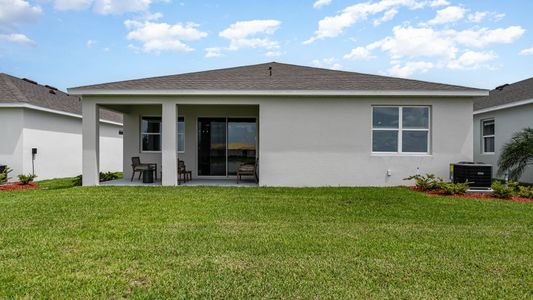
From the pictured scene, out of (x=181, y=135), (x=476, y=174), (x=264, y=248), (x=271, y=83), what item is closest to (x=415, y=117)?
(x=476, y=174)

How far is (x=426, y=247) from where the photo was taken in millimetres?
4719

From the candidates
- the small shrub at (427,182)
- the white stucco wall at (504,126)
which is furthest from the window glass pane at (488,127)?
the small shrub at (427,182)

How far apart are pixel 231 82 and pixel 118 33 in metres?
6.99

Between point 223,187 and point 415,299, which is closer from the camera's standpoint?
point 415,299

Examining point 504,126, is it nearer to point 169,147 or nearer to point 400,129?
point 400,129

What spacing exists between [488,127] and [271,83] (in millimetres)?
11134

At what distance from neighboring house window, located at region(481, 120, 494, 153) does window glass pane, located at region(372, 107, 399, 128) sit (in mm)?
7156

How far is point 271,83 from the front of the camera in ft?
37.2

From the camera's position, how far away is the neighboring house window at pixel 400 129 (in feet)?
35.9

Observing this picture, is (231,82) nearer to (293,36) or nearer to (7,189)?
(293,36)

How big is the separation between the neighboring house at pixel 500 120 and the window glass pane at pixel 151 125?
14.5 metres

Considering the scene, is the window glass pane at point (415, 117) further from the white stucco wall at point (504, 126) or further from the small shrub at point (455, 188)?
the white stucco wall at point (504, 126)

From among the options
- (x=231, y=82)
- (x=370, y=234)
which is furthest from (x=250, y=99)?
(x=370, y=234)

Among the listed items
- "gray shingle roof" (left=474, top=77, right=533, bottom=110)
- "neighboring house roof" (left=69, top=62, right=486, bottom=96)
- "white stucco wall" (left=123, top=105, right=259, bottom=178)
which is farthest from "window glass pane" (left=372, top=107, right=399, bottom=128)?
"gray shingle roof" (left=474, top=77, right=533, bottom=110)
